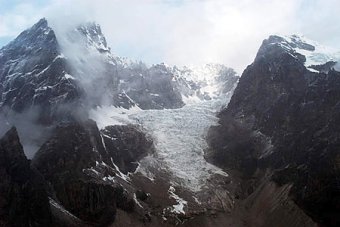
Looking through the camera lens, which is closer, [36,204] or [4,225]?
[4,225]

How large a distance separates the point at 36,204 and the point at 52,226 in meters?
8.18

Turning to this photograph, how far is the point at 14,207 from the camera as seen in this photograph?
7613 inches

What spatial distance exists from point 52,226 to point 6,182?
19.1 meters

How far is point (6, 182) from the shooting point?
19850 centimetres

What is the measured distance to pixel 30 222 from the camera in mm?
194250

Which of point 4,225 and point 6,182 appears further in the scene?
point 6,182

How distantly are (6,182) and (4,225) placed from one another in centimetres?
1651

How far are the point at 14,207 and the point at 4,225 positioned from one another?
8270mm

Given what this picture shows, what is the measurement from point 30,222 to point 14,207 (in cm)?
642

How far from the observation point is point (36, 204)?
19888 cm

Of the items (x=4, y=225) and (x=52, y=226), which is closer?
(x=4, y=225)

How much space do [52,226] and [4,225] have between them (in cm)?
1740
